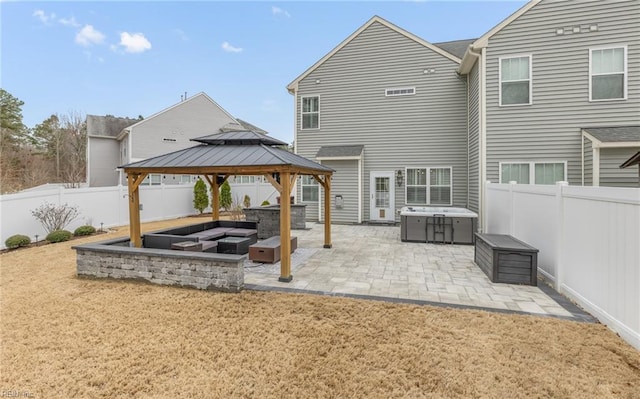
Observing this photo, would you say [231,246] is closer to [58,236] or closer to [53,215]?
[58,236]

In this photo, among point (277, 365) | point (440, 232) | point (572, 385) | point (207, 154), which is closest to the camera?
point (572, 385)

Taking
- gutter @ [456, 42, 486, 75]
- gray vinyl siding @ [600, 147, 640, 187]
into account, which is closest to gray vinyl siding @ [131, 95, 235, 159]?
gutter @ [456, 42, 486, 75]

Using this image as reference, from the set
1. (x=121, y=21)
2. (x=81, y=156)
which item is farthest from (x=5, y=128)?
(x=121, y=21)

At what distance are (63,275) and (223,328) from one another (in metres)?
4.45

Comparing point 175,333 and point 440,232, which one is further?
point 440,232

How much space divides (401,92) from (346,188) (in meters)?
4.55

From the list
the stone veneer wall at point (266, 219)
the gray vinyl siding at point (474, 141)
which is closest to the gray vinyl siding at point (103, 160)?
the stone veneer wall at point (266, 219)

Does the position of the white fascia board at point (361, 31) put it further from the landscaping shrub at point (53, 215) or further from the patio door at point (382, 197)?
the landscaping shrub at point (53, 215)

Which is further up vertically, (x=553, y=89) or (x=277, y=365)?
(x=553, y=89)

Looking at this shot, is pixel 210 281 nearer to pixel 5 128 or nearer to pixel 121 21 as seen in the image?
pixel 121 21

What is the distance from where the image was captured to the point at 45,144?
1148 inches

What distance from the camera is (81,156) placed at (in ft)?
83.0

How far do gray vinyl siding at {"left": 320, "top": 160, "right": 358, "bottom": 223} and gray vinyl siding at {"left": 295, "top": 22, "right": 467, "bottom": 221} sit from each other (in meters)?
0.45

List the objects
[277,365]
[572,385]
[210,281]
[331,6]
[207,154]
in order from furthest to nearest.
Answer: [331,6] → [207,154] → [210,281] → [277,365] → [572,385]
